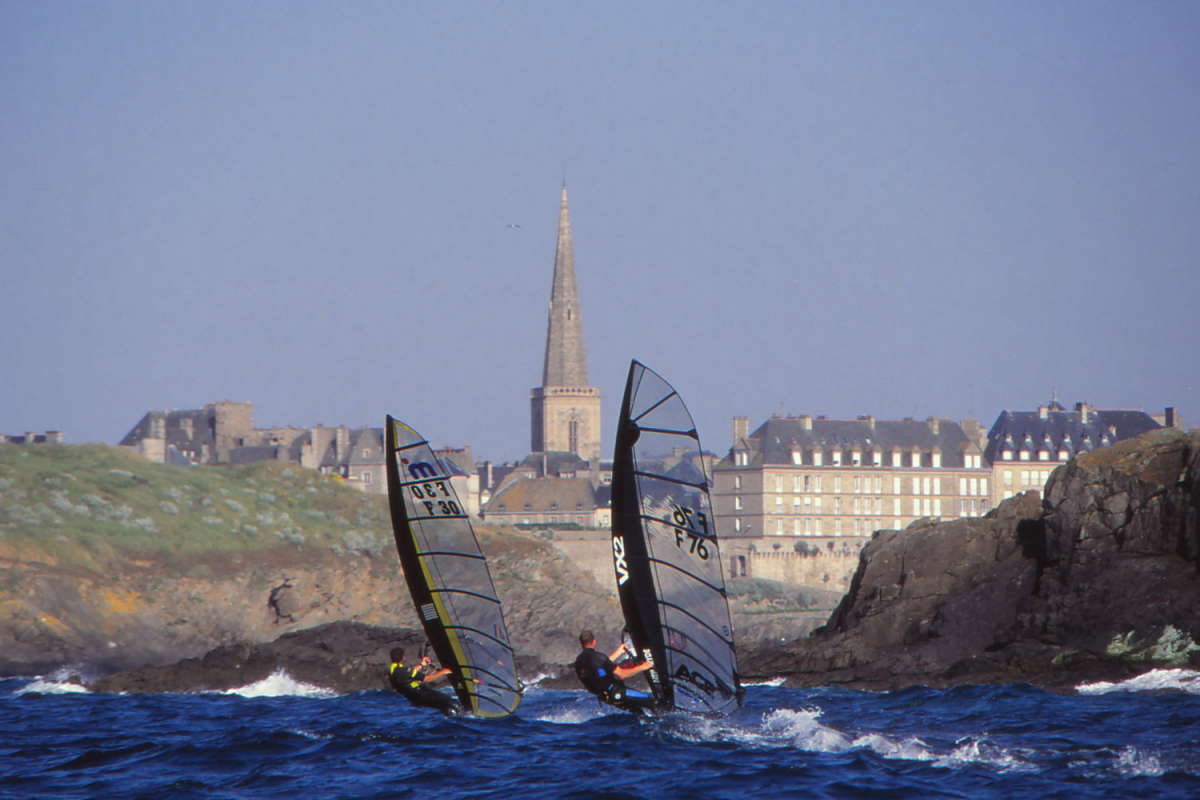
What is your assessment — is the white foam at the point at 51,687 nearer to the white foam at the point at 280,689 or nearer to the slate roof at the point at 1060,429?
the white foam at the point at 280,689

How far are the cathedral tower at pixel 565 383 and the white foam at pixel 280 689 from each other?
382 ft

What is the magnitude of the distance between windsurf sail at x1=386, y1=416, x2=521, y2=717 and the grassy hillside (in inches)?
1327

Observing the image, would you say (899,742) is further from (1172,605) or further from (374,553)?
(374,553)

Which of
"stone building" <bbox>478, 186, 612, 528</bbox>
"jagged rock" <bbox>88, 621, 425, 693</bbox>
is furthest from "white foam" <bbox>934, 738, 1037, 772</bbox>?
"stone building" <bbox>478, 186, 612, 528</bbox>

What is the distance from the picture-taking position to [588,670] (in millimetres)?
19719

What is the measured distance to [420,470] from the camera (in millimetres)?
21125

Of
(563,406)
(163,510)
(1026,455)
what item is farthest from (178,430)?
(1026,455)

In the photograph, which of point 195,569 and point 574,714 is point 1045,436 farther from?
point 574,714

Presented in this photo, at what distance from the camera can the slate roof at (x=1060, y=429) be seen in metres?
102

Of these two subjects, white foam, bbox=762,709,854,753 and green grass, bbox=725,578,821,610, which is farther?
green grass, bbox=725,578,821,610

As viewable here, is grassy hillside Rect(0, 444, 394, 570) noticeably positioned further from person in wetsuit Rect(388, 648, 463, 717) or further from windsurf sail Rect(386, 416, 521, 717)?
windsurf sail Rect(386, 416, 521, 717)

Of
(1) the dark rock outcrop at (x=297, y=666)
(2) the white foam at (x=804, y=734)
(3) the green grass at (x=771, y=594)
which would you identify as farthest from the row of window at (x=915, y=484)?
(2) the white foam at (x=804, y=734)

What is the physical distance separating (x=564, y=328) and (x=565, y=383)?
6.85 m

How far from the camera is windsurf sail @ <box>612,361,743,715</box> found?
18.2 m
